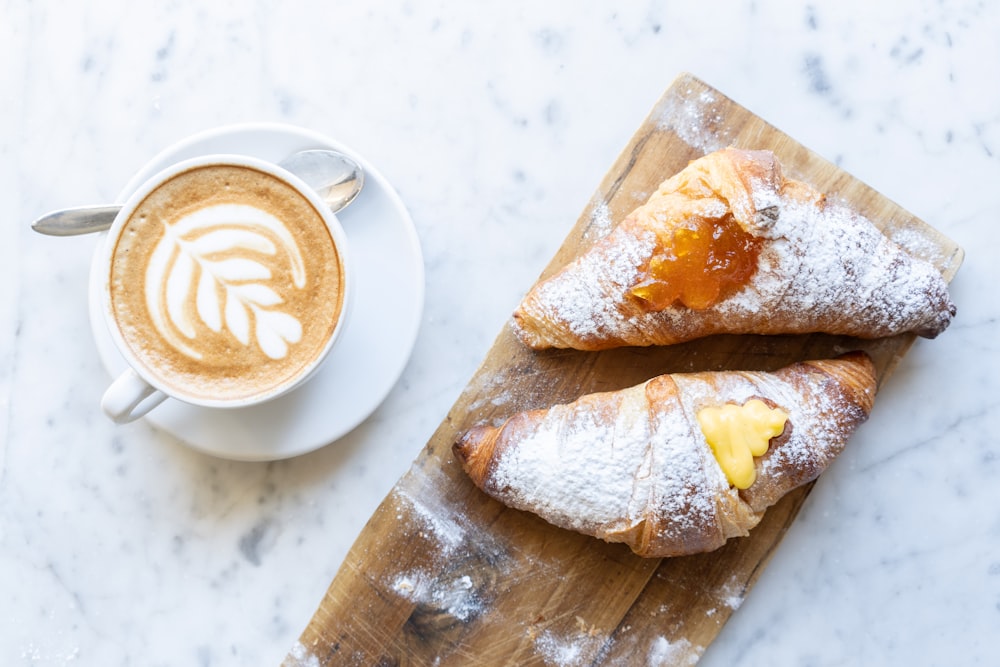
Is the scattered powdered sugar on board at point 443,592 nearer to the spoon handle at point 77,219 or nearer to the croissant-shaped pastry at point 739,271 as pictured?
the croissant-shaped pastry at point 739,271

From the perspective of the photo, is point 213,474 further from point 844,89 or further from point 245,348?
point 844,89

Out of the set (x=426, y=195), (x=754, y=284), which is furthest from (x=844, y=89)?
(x=426, y=195)

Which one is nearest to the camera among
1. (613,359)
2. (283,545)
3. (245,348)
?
(245,348)

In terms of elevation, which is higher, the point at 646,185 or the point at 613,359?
the point at 646,185

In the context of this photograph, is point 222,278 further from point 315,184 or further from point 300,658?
point 300,658

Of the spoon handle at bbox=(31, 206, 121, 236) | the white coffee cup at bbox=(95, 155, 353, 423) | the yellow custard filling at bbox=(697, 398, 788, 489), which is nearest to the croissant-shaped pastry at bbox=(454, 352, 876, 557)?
the yellow custard filling at bbox=(697, 398, 788, 489)

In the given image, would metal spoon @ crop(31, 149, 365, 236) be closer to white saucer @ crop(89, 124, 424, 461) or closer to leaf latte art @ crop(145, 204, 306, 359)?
white saucer @ crop(89, 124, 424, 461)

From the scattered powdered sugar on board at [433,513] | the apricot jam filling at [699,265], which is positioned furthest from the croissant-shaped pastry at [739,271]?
the scattered powdered sugar on board at [433,513]
